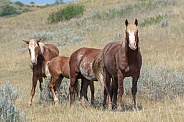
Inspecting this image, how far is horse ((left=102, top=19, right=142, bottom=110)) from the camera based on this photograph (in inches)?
336

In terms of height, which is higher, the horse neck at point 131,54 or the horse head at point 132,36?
the horse head at point 132,36

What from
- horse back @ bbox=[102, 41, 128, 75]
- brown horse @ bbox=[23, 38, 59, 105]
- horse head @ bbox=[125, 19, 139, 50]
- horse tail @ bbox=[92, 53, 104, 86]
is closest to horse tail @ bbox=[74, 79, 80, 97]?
horse tail @ bbox=[92, 53, 104, 86]

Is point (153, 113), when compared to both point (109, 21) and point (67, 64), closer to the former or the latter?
point (67, 64)

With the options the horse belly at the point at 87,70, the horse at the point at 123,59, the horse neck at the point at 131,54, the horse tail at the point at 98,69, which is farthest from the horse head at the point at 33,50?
the horse neck at the point at 131,54

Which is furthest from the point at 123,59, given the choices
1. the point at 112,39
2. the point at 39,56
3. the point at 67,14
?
the point at 67,14

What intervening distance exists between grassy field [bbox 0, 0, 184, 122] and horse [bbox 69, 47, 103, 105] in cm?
74

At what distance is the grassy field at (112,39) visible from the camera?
8820 millimetres

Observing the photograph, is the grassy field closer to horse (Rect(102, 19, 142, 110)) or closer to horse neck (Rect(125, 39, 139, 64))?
horse (Rect(102, 19, 142, 110))

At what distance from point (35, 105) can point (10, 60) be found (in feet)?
37.3

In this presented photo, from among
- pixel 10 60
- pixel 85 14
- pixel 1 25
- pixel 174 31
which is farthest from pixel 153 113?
pixel 1 25

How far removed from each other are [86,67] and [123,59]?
1841 mm

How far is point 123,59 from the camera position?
889 cm

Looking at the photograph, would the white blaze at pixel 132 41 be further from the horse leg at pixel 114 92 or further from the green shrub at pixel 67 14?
the green shrub at pixel 67 14

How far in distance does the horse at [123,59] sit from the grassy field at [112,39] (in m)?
0.73
